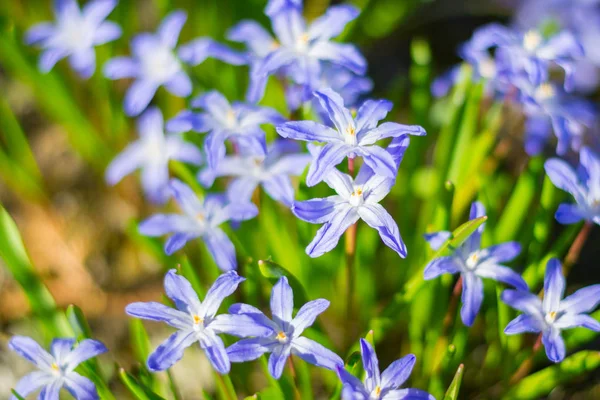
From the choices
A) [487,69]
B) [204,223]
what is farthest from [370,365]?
[487,69]

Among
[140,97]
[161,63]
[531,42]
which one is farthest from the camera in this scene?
[161,63]

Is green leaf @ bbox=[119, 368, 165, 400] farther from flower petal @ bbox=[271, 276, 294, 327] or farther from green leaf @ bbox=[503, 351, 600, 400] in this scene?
green leaf @ bbox=[503, 351, 600, 400]

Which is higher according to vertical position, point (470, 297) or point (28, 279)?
point (28, 279)

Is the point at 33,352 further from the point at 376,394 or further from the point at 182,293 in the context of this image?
the point at 376,394

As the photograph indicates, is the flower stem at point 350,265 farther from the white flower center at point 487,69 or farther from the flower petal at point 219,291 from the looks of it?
the white flower center at point 487,69

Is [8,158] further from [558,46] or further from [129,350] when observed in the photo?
Result: [558,46]

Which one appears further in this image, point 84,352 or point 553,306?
point 553,306
